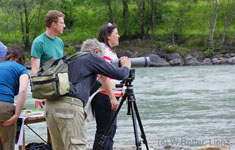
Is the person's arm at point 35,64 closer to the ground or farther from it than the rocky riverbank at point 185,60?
farther from it

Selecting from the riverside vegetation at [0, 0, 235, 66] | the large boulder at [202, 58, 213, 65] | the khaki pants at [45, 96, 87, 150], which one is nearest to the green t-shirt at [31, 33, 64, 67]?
the khaki pants at [45, 96, 87, 150]

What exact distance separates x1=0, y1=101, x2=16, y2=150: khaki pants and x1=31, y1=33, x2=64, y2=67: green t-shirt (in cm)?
58

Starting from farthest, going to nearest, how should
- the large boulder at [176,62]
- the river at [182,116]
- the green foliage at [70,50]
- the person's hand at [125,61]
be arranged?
the green foliage at [70,50], the large boulder at [176,62], the river at [182,116], the person's hand at [125,61]

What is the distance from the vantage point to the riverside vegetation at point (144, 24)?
119 ft

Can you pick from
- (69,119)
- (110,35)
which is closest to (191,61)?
(110,35)

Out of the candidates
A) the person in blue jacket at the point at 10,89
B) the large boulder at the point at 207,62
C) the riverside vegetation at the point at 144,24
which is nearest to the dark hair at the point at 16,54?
the person in blue jacket at the point at 10,89

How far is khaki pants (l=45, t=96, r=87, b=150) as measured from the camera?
2979 mm

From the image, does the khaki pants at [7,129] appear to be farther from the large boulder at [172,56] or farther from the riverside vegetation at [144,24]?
the riverside vegetation at [144,24]

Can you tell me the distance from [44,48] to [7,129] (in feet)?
2.77

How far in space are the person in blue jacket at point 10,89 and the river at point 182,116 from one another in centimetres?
250

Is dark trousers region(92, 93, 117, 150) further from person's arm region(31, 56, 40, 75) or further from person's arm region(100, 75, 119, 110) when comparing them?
person's arm region(31, 56, 40, 75)

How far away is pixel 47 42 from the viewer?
13.1 ft

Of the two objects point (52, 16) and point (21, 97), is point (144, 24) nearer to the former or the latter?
point (52, 16)

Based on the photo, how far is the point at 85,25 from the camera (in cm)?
4500
